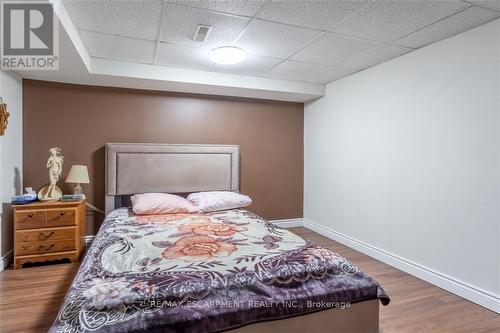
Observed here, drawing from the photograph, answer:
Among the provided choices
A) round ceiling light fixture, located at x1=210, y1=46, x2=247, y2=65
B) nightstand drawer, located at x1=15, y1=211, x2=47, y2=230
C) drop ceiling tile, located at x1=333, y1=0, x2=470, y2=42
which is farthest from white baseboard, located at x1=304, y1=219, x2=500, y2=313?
nightstand drawer, located at x1=15, y1=211, x2=47, y2=230

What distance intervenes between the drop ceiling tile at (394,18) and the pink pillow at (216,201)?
2144 mm

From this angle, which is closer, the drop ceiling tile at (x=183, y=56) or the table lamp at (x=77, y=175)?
the drop ceiling tile at (x=183, y=56)

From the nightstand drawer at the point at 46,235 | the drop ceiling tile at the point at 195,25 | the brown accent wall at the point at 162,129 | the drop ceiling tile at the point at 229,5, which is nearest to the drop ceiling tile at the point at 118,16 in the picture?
the drop ceiling tile at the point at 195,25

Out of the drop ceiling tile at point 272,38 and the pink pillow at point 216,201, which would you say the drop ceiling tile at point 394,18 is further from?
the pink pillow at point 216,201

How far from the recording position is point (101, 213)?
3721 mm

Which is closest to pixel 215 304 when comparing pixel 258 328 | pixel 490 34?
pixel 258 328

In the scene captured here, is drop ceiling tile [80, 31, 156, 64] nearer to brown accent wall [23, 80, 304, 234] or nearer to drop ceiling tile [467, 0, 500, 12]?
brown accent wall [23, 80, 304, 234]

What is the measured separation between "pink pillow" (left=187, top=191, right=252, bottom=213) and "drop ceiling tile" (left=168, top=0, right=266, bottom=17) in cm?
205

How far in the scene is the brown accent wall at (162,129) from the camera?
3.46 m

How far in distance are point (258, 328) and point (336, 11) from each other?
2.26 metres

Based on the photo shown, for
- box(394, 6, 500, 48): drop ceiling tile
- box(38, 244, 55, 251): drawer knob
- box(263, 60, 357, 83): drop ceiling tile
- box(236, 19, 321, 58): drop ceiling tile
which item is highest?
box(263, 60, 357, 83): drop ceiling tile

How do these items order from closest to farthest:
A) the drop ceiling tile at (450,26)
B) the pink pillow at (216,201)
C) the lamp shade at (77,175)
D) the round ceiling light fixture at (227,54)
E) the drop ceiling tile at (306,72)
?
1. the drop ceiling tile at (450,26)
2. the round ceiling light fixture at (227,54)
3. the lamp shade at (77,175)
4. the pink pillow at (216,201)
5. the drop ceiling tile at (306,72)

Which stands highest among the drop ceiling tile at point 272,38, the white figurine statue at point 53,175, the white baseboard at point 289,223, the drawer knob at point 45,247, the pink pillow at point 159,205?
the drop ceiling tile at point 272,38

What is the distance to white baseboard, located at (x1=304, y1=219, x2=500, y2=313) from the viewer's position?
2275 millimetres
